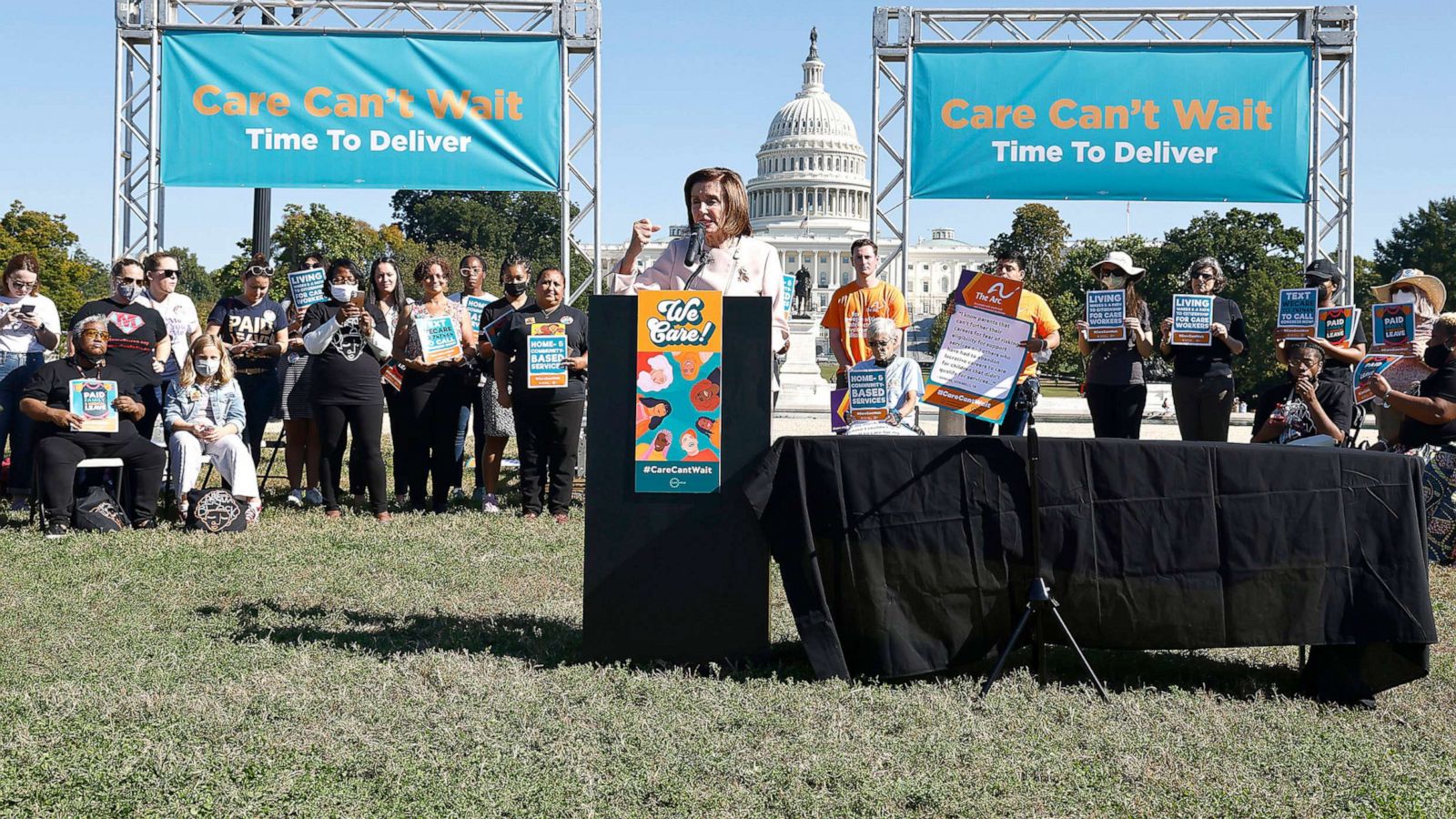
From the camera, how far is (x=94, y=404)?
894 centimetres

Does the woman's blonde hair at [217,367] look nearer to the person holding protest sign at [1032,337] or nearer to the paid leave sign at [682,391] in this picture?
the person holding protest sign at [1032,337]

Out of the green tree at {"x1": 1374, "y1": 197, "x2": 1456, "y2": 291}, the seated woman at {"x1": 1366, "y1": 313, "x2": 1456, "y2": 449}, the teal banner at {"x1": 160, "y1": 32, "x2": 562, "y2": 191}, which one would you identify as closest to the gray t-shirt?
the seated woman at {"x1": 1366, "y1": 313, "x2": 1456, "y2": 449}

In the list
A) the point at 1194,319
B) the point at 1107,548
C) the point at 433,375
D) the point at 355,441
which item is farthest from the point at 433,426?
the point at 1107,548

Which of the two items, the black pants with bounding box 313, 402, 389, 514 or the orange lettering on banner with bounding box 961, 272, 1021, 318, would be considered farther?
the black pants with bounding box 313, 402, 389, 514

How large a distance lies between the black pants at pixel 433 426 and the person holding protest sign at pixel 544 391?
435 millimetres

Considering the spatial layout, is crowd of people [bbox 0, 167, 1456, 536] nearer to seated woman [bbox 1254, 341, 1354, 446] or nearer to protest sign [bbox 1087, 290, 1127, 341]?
seated woman [bbox 1254, 341, 1354, 446]

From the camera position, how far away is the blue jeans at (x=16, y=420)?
959 centimetres

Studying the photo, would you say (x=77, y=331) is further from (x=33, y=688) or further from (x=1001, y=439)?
(x=1001, y=439)

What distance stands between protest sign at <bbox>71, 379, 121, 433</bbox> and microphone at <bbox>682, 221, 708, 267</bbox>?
5443 millimetres

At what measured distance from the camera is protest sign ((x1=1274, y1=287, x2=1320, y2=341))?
9219 mm

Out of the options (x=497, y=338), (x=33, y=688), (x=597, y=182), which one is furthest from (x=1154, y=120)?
(x=33, y=688)

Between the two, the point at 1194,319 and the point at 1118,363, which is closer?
the point at 1194,319

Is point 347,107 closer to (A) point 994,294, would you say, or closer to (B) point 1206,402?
(A) point 994,294

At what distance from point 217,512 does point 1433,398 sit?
7896 millimetres
